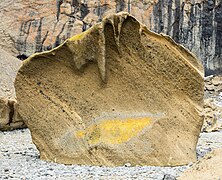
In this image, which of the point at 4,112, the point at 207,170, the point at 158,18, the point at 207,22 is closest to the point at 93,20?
the point at 158,18

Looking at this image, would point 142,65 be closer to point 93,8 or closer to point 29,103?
point 29,103

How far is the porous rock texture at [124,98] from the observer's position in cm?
783

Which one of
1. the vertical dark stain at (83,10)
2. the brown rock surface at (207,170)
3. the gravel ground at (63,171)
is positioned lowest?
the vertical dark stain at (83,10)

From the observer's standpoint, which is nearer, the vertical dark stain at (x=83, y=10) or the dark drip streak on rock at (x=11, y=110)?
the dark drip streak on rock at (x=11, y=110)

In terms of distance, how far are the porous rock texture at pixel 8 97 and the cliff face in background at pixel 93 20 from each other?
3100 mm

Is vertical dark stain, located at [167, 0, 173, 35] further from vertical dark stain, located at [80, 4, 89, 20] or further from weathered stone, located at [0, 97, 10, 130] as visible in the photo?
weathered stone, located at [0, 97, 10, 130]

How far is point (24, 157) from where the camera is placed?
8656 mm

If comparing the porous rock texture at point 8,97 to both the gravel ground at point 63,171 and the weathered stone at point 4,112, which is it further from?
the gravel ground at point 63,171

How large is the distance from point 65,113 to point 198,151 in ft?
9.08

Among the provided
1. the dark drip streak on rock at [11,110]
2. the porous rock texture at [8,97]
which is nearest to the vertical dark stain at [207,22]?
the porous rock texture at [8,97]

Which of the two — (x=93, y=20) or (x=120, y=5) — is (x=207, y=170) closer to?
(x=93, y=20)

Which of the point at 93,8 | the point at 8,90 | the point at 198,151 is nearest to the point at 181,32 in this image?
the point at 93,8

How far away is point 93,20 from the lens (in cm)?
2789

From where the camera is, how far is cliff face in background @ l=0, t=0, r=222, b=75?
27953 millimetres
